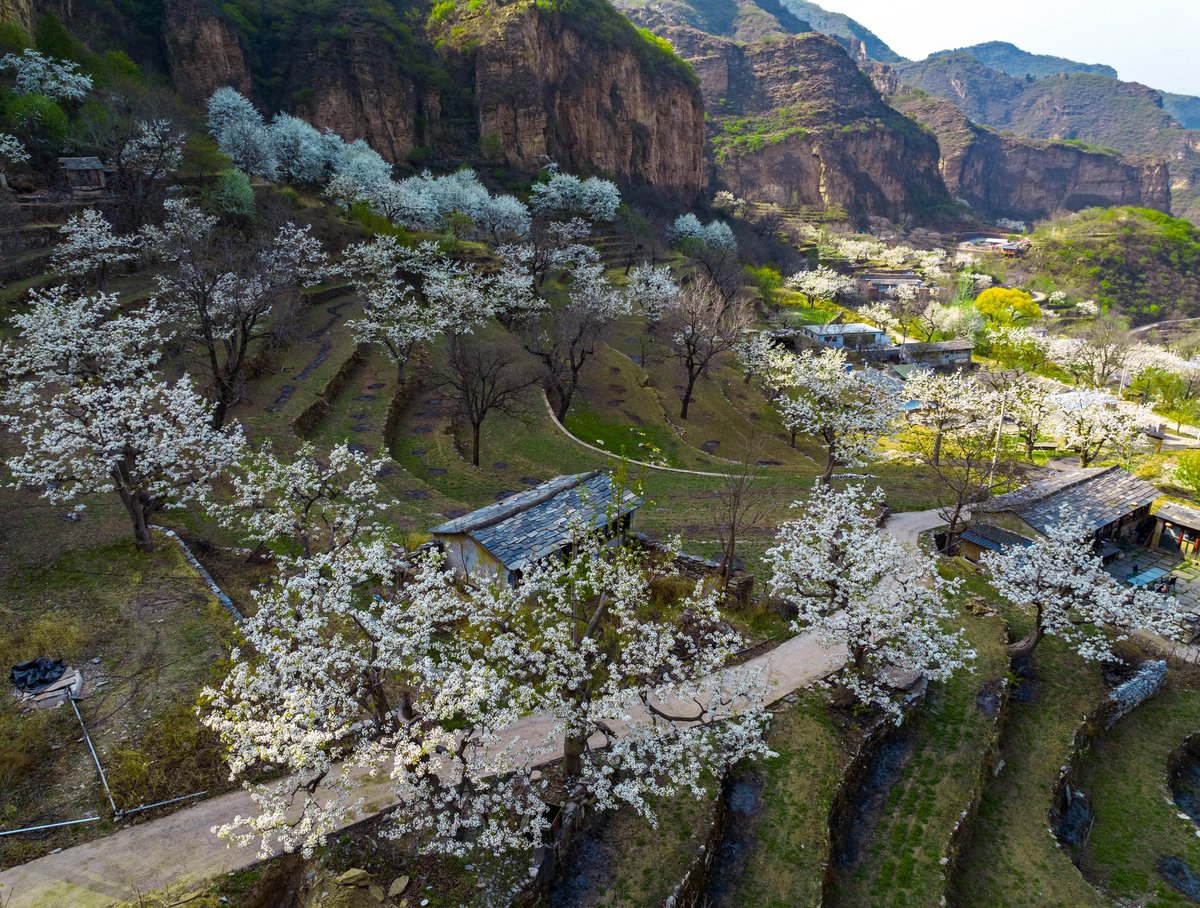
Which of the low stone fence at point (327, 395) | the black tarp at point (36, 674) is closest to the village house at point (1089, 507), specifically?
the black tarp at point (36, 674)

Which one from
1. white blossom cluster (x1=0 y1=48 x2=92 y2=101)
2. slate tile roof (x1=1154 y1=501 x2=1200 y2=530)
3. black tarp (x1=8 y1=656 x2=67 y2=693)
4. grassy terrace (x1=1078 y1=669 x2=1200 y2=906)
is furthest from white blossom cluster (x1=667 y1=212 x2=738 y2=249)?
black tarp (x1=8 y1=656 x2=67 y2=693)

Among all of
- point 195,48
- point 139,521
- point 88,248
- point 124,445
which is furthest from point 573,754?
point 195,48

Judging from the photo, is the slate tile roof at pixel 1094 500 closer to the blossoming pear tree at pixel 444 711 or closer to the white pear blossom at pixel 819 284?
the blossoming pear tree at pixel 444 711

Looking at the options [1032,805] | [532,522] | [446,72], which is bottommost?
[1032,805]

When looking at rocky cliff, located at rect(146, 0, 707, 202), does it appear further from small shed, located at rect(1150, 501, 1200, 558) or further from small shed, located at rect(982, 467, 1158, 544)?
small shed, located at rect(1150, 501, 1200, 558)

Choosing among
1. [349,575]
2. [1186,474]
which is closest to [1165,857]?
[349,575]

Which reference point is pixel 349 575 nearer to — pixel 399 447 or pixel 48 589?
pixel 48 589

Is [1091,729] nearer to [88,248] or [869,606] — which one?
[869,606]
